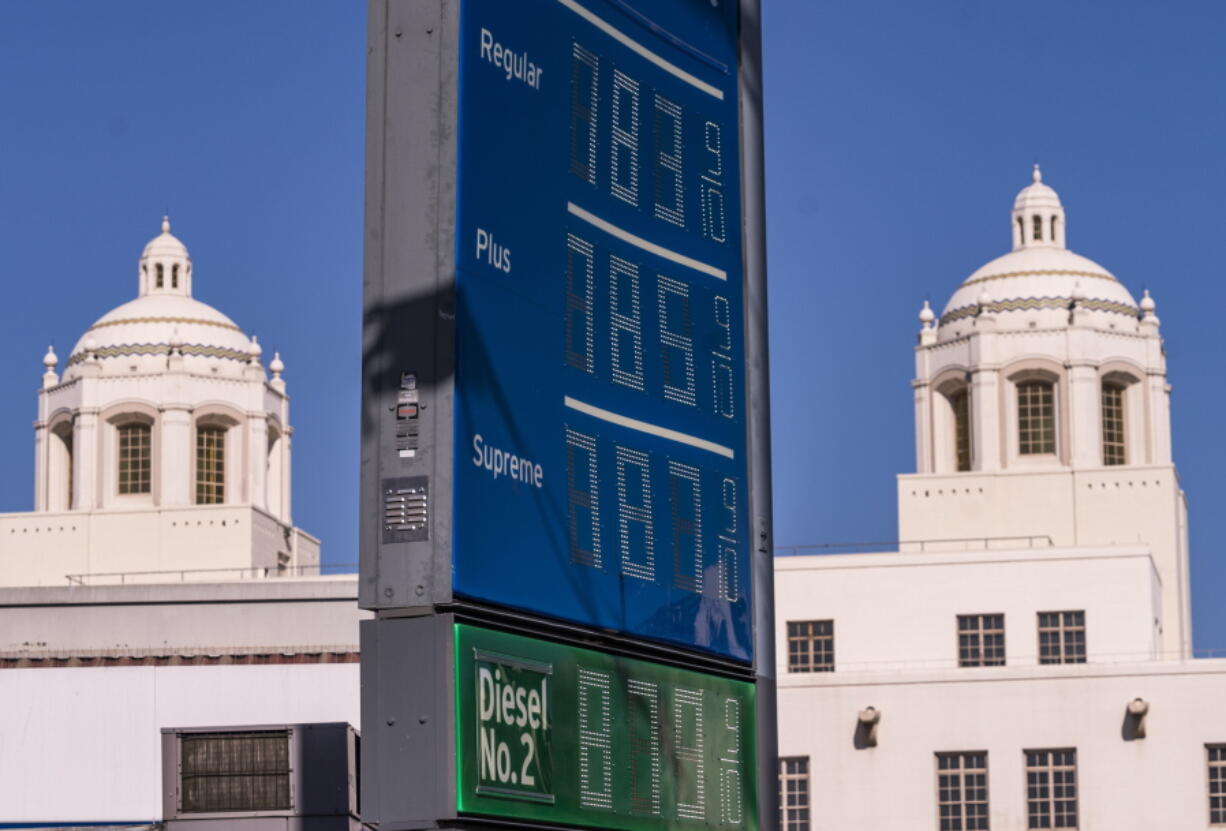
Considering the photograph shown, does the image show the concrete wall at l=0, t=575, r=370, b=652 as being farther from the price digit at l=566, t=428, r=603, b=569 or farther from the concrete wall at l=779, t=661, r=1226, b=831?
the price digit at l=566, t=428, r=603, b=569

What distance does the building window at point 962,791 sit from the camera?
51000 mm

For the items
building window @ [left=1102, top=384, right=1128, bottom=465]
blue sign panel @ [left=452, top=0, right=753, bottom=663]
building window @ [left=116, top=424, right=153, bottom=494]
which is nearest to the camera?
blue sign panel @ [left=452, top=0, right=753, bottom=663]

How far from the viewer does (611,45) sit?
50.1 ft

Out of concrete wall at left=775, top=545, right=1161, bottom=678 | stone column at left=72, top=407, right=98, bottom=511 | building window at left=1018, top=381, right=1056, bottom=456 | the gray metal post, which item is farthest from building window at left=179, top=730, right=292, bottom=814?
stone column at left=72, top=407, right=98, bottom=511

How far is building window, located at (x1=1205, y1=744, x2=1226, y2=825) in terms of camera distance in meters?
49.8

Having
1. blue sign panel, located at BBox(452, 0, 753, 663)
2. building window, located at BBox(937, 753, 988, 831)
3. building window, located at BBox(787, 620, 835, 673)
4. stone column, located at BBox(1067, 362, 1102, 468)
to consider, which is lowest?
building window, located at BBox(937, 753, 988, 831)

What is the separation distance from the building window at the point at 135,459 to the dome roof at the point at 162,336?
1.86m

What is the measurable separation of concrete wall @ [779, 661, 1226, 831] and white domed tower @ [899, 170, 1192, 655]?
35.5 ft

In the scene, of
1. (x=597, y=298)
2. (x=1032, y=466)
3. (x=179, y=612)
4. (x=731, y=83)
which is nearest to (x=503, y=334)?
(x=597, y=298)

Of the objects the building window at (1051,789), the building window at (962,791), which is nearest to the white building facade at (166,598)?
the building window at (962,791)

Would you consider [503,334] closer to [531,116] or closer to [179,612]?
[531,116]

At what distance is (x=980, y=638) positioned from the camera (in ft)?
187

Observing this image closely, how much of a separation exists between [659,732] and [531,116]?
3.54m

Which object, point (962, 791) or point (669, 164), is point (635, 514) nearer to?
point (669, 164)
